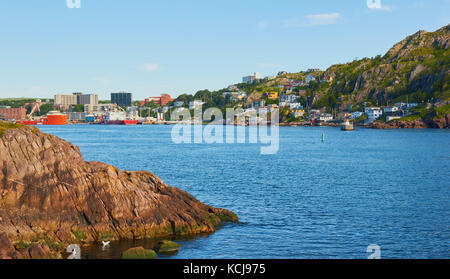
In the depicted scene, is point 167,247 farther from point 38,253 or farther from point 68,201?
point 38,253

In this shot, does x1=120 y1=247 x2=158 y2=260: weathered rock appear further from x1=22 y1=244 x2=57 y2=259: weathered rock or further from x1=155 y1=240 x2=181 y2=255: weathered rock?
x1=22 y1=244 x2=57 y2=259: weathered rock

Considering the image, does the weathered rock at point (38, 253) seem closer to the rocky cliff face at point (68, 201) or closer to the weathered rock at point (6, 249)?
the weathered rock at point (6, 249)

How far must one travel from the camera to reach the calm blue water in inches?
1055

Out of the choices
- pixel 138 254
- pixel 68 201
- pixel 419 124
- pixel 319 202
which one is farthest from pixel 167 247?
pixel 419 124

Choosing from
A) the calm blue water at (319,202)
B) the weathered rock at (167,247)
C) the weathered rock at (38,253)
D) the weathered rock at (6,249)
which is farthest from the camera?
the calm blue water at (319,202)

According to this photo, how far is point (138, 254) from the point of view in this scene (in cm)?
2375

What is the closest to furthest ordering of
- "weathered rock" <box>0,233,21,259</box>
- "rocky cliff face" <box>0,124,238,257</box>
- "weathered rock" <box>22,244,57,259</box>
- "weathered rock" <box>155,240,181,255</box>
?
"weathered rock" <box>0,233,21,259</box> < "weathered rock" <box>22,244,57,259</box> < "weathered rock" <box>155,240,181,255</box> < "rocky cliff face" <box>0,124,238,257</box>

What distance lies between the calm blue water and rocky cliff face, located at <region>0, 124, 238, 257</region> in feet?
10.4

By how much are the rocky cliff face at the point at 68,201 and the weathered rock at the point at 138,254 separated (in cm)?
370

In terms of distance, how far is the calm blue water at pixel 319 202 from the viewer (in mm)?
26797

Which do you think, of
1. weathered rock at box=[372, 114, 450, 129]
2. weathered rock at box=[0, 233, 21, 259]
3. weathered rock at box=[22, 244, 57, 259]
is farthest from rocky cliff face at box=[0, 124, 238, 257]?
weathered rock at box=[372, 114, 450, 129]

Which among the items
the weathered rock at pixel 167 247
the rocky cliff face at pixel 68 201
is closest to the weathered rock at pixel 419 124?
the rocky cliff face at pixel 68 201
